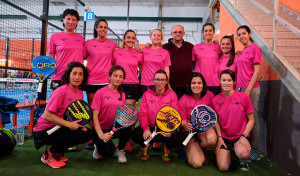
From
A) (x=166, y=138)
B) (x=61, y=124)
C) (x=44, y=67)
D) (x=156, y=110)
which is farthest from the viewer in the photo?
(x=44, y=67)

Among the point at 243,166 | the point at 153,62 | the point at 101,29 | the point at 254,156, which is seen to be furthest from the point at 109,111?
the point at 254,156

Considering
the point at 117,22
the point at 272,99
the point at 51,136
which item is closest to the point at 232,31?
the point at 272,99

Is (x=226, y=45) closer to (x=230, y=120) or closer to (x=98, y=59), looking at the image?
(x=230, y=120)

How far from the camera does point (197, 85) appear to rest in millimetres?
2703

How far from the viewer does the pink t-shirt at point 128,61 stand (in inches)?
123

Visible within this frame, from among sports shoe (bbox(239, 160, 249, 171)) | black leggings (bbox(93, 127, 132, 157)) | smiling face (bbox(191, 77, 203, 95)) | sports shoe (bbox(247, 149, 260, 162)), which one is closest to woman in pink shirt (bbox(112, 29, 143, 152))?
black leggings (bbox(93, 127, 132, 157))

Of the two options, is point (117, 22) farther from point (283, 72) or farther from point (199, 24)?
point (283, 72)

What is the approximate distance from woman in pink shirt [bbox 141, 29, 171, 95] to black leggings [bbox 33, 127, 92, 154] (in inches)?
49.4

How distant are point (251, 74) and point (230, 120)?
840 millimetres

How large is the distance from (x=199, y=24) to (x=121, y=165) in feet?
48.2

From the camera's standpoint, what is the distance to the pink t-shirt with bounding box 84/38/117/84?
3.05m

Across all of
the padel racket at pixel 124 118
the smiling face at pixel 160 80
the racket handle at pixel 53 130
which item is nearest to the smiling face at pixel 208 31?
the smiling face at pixel 160 80

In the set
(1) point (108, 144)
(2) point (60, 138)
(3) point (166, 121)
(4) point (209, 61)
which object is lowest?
(1) point (108, 144)

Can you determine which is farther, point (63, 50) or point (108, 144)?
point (63, 50)
